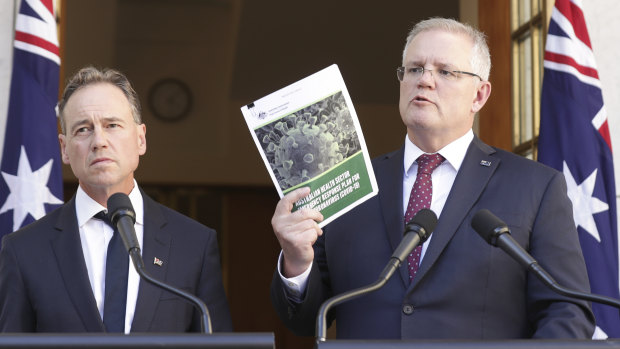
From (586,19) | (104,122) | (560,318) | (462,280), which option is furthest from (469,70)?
(586,19)

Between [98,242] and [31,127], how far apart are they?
1.16m

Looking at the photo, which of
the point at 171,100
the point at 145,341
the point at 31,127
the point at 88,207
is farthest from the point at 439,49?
the point at 171,100

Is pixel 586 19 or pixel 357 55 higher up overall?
pixel 357 55

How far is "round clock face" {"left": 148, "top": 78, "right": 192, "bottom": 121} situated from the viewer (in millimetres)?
9180

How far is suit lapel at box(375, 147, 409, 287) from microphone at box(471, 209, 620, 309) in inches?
18.6

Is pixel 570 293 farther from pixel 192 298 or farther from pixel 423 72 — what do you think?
pixel 423 72

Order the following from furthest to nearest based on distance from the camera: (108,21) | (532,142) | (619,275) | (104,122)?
1. (108,21)
2. (532,142)
3. (619,275)
4. (104,122)

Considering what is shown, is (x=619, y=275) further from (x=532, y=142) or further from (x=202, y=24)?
(x=202, y=24)

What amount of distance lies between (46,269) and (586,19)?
2.54 meters

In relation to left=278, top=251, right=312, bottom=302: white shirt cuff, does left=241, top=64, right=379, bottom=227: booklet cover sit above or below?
above

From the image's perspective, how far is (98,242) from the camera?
2564 millimetres

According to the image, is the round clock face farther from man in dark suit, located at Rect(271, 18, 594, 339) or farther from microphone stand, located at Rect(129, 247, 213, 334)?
microphone stand, located at Rect(129, 247, 213, 334)

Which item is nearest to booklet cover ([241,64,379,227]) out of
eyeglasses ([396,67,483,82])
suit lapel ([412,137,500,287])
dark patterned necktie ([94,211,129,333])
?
suit lapel ([412,137,500,287])

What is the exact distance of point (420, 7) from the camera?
835cm
